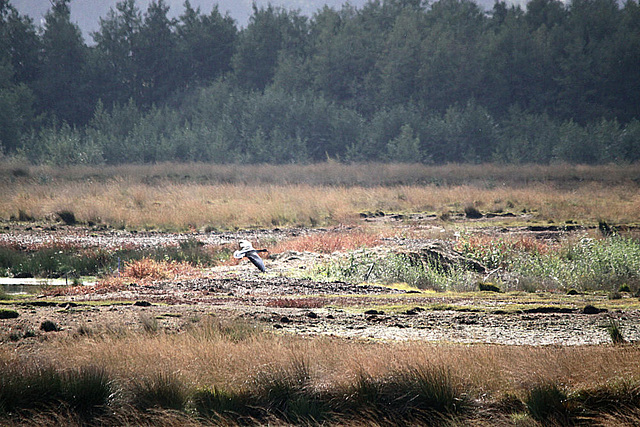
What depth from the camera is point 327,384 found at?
7801 millimetres

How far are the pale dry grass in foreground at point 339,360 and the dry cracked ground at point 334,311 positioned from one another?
1059mm

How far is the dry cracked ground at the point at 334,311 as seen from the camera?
964 centimetres

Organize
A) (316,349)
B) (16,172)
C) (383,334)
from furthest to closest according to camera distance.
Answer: (16,172) < (383,334) < (316,349)

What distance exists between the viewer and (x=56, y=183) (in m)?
35.1

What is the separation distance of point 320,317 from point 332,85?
54.6 m

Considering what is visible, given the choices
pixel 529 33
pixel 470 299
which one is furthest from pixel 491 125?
pixel 470 299

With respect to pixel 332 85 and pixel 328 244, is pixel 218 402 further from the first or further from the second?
pixel 332 85

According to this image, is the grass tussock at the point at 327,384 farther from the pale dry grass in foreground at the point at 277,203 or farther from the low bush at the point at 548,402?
the pale dry grass in foreground at the point at 277,203

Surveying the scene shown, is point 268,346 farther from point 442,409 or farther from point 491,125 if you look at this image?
point 491,125

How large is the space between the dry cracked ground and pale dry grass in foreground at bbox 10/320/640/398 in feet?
3.47

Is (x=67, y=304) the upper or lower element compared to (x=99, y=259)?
upper

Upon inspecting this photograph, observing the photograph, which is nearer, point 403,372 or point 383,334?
point 403,372

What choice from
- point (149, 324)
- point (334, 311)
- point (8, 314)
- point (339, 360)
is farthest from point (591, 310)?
point (8, 314)

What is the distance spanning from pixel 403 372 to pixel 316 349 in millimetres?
1042
